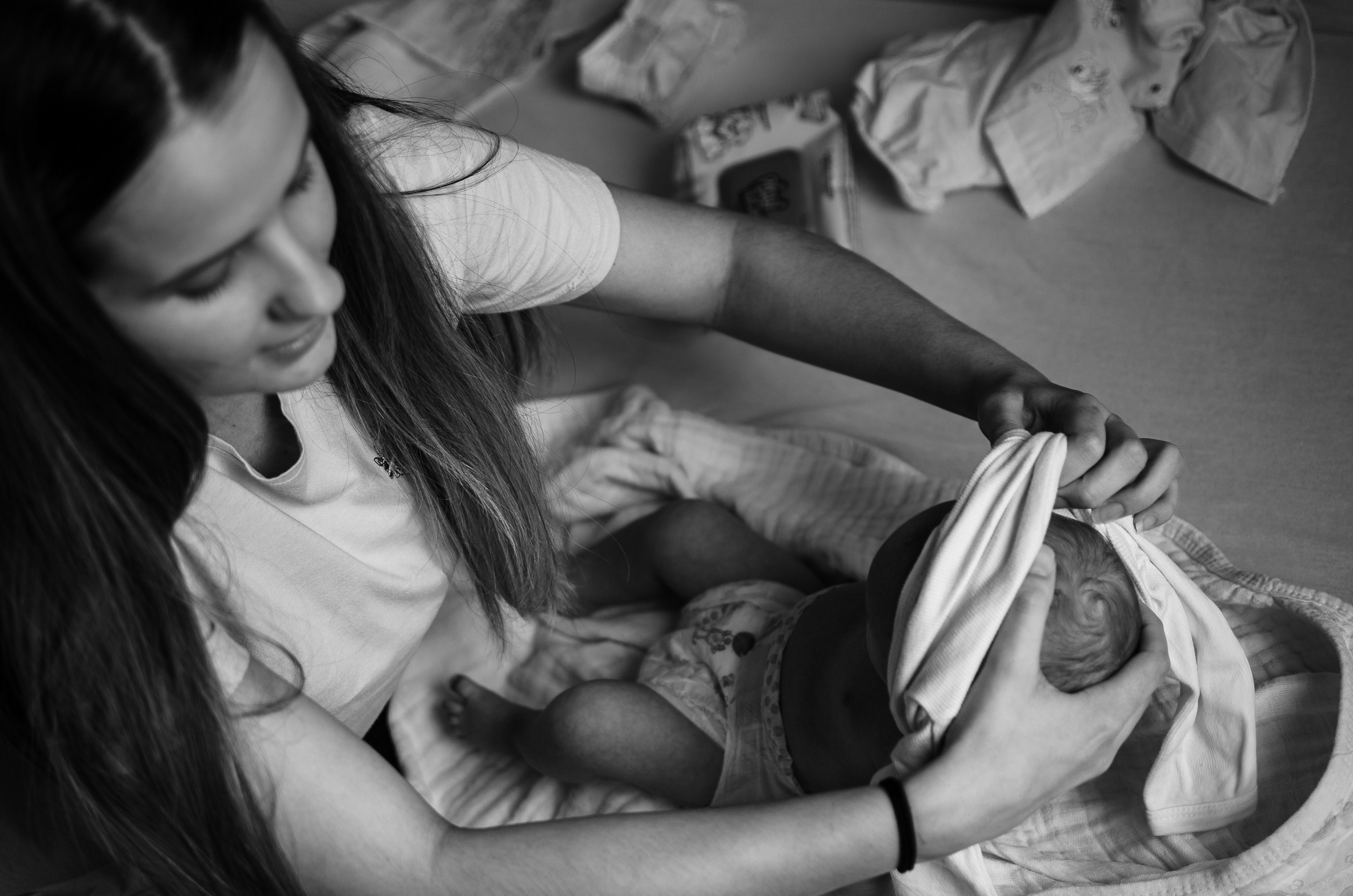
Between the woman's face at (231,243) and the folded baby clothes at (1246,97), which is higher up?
the woman's face at (231,243)

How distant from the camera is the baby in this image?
0.89 metres

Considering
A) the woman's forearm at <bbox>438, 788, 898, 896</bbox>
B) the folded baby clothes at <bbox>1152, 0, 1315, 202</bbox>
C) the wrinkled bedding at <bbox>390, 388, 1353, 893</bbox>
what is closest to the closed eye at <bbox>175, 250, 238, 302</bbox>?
the woman's forearm at <bbox>438, 788, 898, 896</bbox>

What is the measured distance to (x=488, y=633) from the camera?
1271 millimetres

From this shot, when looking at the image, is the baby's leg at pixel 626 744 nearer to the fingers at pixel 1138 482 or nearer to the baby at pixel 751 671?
the baby at pixel 751 671

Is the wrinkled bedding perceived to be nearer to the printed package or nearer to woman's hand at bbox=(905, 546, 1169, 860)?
woman's hand at bbox=(905, 546, 1169, 860)

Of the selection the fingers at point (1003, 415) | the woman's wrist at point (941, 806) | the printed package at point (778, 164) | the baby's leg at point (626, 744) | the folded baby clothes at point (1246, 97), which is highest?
the folded baby clothes at point (1246, 97)

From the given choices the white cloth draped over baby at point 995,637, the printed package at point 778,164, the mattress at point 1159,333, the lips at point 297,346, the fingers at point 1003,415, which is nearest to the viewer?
the lips at point 297,346

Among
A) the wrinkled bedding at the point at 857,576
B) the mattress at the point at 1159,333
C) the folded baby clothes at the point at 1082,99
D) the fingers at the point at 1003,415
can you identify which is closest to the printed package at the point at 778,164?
the mattress at the point at 1159,333

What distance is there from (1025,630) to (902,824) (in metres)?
0.17

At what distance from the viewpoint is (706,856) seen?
74 cm

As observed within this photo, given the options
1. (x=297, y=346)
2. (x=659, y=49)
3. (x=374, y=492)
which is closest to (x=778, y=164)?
(x=659, y=49)

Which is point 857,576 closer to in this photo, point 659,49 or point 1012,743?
point 1012,743

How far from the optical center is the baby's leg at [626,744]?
42.0 inches

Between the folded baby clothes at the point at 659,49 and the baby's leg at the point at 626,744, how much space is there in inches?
39.4
